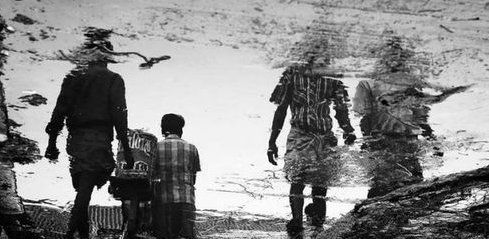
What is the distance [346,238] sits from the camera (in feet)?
6.42

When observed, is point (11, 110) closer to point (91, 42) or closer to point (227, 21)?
point (91, 42)

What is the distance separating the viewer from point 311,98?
2896 millimetres

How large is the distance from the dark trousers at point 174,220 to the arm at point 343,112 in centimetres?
108

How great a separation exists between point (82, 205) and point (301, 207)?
3.85 ft

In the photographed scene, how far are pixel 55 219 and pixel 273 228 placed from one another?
3.87 feet

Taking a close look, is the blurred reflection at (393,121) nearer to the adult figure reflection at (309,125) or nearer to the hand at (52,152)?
the adult figure reflection at (309,125)

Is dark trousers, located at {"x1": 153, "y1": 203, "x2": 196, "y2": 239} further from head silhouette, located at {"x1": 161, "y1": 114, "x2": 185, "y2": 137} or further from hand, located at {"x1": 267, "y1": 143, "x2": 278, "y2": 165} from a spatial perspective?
hand, located at {"x1": 267, "y1": 143, "x2": 278, "y2": 165}

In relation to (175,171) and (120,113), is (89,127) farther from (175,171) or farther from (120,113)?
(175,171)

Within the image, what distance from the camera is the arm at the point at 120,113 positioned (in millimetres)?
2430

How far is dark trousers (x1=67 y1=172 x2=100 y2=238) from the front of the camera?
2.23 m

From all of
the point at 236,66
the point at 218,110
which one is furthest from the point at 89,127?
the point at 236,66

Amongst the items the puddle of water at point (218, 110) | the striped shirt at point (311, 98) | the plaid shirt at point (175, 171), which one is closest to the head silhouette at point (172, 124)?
the plaid shirt at point (175, 171)

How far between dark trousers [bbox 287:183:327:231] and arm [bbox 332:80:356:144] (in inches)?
15.7

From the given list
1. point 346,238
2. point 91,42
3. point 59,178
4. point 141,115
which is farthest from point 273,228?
point 91,42
